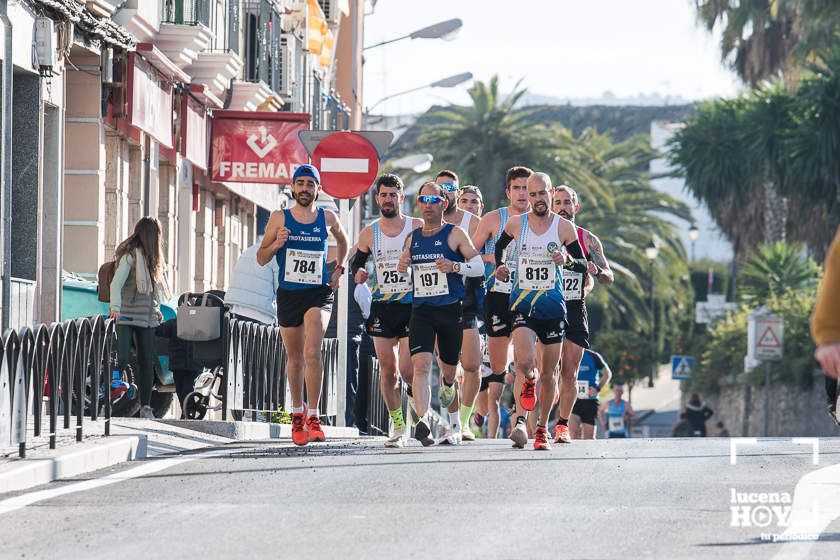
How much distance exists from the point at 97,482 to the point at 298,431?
3614 mm

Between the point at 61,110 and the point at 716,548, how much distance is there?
1329 centimetres

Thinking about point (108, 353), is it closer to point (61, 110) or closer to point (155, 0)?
point (61, 110)

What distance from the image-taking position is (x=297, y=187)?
14.7 meters

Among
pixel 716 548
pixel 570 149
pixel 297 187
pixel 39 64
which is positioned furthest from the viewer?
pixel 570 149

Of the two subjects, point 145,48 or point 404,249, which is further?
point 145,48

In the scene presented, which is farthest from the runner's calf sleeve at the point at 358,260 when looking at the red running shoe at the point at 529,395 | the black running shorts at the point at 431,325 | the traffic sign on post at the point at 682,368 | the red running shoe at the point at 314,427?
the traffic sign on post at the point at 682,368

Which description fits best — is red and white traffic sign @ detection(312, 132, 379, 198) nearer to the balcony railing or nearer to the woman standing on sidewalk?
the woman standing on sidewalk

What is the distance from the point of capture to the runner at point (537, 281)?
14781 millimetres

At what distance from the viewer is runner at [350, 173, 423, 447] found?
1528 centimetres

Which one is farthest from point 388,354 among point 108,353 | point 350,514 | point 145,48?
point 145,48

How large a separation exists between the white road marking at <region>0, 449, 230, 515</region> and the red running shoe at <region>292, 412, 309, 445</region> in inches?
36.8

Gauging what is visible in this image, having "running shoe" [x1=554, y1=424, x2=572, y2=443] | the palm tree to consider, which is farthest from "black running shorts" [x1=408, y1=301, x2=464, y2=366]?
the palm tree

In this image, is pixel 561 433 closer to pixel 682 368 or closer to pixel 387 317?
pixel 387 317

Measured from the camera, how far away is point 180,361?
17.7 m
